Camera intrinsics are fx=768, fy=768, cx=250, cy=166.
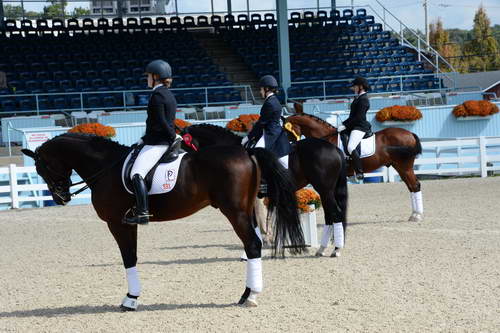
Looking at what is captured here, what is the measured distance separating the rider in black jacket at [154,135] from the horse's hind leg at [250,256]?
754 millimetres

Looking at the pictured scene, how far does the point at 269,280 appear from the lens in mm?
7559

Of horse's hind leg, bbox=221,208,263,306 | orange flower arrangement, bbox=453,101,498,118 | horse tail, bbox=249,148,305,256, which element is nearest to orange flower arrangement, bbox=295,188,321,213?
horse tail, bbox=249,148,305,256

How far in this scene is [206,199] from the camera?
672 cm

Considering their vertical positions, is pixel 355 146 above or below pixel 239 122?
below

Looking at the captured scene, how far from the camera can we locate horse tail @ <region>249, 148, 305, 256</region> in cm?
677

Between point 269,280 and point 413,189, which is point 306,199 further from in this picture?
point 413,189

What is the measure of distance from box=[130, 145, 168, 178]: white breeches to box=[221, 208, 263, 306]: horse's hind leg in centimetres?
76

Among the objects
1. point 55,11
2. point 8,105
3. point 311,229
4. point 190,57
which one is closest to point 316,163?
point 311,229

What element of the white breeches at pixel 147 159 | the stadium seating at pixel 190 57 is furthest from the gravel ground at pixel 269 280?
the stadium seating at pixel 190 57

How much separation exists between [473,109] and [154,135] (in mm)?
15334

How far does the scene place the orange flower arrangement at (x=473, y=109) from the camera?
66.6ft

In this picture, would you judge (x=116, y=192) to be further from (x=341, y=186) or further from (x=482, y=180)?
(x=482, y=180)

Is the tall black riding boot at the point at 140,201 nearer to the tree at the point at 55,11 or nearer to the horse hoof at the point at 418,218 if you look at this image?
the horse hoof at the point at 418,218

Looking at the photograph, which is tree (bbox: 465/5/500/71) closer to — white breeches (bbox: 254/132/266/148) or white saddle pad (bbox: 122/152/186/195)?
white breeches (bbox: 254/132/266/148)
